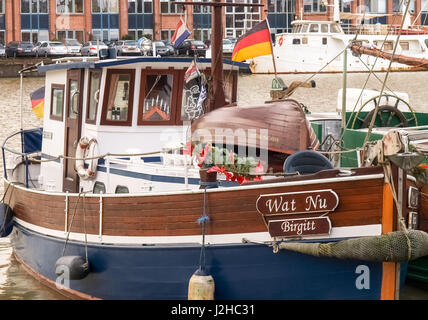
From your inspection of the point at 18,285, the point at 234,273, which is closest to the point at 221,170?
the point at 234,273

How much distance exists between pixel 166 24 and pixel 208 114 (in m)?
58.2

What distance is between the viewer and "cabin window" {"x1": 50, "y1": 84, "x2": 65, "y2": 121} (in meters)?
13.3

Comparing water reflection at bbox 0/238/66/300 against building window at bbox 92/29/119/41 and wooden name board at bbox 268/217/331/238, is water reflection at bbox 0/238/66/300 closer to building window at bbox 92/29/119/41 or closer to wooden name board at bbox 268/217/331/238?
wooden name board at bbox 268/217/331/238

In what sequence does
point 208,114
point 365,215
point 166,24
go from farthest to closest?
point 166,24
point 208,114
point 365,215

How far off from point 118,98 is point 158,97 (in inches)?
22.1

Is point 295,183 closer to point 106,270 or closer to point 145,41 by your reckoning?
point 106,270

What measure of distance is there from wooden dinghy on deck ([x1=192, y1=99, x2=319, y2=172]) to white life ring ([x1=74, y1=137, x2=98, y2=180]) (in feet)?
4.75

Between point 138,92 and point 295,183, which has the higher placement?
point 138,92

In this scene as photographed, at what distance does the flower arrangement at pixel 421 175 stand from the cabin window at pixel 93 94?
451cm

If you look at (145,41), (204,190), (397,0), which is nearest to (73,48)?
(397,0)

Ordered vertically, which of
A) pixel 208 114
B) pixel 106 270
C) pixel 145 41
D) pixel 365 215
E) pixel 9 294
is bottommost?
pixel 9 294

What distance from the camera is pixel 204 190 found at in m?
9.80

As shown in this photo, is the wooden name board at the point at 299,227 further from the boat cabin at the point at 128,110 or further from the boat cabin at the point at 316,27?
the boat cabin at the point at 316,27

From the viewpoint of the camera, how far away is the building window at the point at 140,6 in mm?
68812
